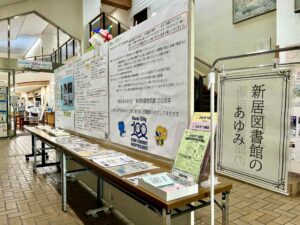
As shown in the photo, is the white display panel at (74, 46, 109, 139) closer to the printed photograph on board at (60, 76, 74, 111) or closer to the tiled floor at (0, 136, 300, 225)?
the printed photograph on board at (60, 76, 74, 111)

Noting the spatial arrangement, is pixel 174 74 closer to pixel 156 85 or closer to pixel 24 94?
pixel 156 85

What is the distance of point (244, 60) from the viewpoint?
16.0 ft

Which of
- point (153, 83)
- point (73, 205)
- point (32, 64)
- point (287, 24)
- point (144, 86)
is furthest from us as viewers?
point (32, 64)

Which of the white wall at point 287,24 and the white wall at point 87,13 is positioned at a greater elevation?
the white wall at point 87,13

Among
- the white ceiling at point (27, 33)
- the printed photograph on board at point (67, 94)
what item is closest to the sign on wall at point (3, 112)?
the white ceiling at point (27, 33)

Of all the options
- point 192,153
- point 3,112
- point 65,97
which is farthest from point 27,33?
point 192,153

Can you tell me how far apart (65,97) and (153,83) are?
2.83 metres

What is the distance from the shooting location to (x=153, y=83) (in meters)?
2.12

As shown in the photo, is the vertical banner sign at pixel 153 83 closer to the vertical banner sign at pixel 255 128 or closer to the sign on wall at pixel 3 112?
the vertical banner sign at pixel 255 128

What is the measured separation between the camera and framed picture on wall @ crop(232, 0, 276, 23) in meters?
4.41

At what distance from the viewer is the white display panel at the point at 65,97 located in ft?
13.7

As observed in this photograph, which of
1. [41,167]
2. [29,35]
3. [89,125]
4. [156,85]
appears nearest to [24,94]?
[29,35]

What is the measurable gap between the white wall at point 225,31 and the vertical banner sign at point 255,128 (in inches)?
124

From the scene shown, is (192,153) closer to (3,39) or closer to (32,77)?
(3,39)
